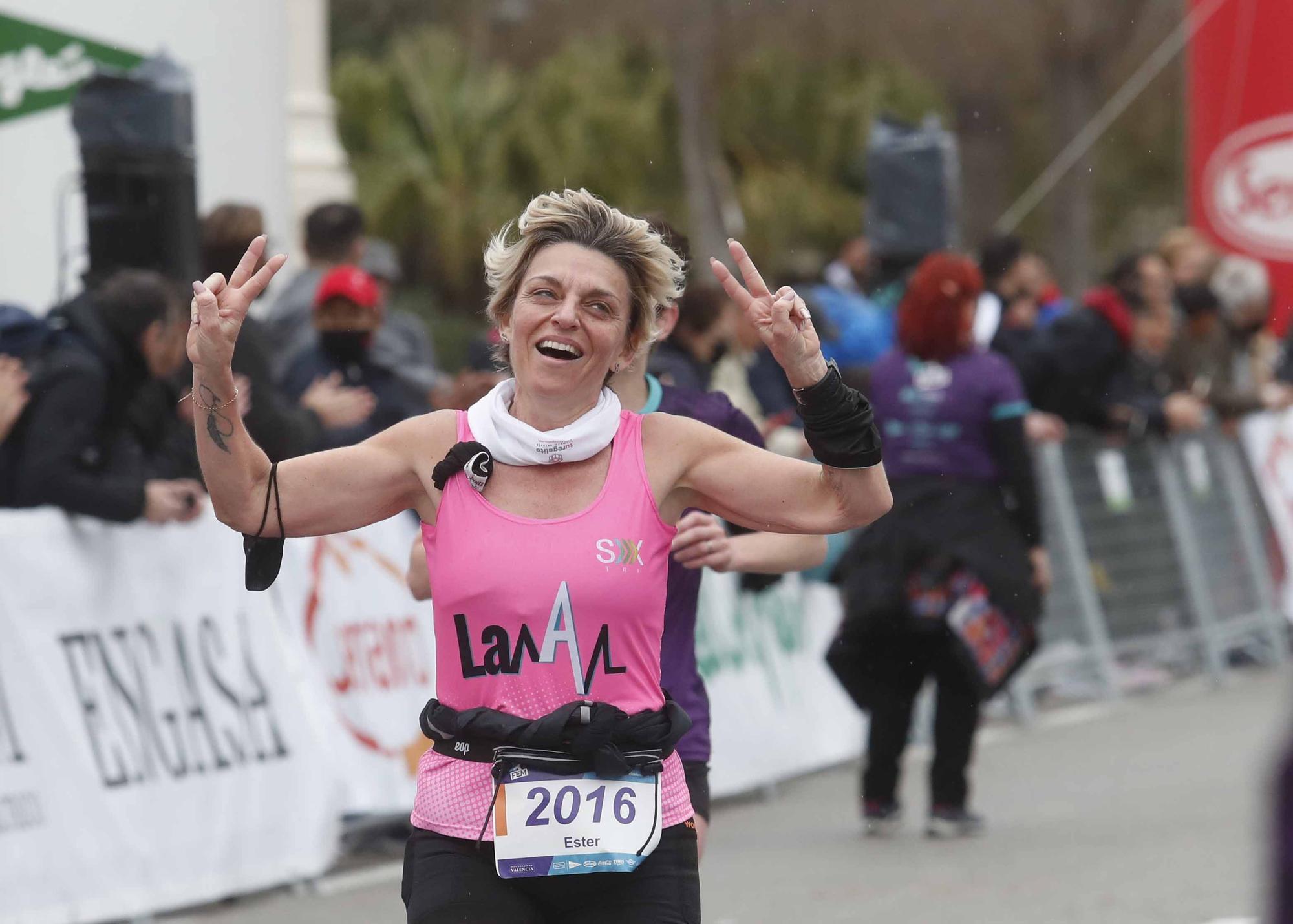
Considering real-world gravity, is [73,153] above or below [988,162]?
below

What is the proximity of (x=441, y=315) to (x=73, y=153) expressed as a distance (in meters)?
31.3

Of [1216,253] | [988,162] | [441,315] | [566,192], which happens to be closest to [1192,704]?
[1216,253]

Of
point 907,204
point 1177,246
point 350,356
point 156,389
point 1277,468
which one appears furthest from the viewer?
point 1177,246

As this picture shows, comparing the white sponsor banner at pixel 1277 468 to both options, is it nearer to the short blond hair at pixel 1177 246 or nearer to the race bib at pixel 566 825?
the short blond hair at pixel 1177 246

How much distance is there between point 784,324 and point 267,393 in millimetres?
4481

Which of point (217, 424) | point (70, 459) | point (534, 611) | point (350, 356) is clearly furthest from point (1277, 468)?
point (217, 424)

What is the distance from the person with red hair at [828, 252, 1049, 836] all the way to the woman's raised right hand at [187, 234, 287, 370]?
→ 16.4 ft

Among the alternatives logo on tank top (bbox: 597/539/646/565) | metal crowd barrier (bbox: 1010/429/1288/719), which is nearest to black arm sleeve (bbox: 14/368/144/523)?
logo on tank top (bbox: 597/539/646/565)

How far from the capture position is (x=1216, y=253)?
48.8ft

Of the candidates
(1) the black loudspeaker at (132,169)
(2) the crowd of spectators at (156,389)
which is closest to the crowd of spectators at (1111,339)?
(2) the crowd of spectators at (156,389)

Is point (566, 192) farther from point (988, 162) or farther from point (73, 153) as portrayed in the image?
point (988, 162)

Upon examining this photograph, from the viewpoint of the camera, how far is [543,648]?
3838 mm

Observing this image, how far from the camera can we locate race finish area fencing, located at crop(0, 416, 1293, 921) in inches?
273

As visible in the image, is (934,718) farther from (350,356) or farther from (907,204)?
(907,204)
